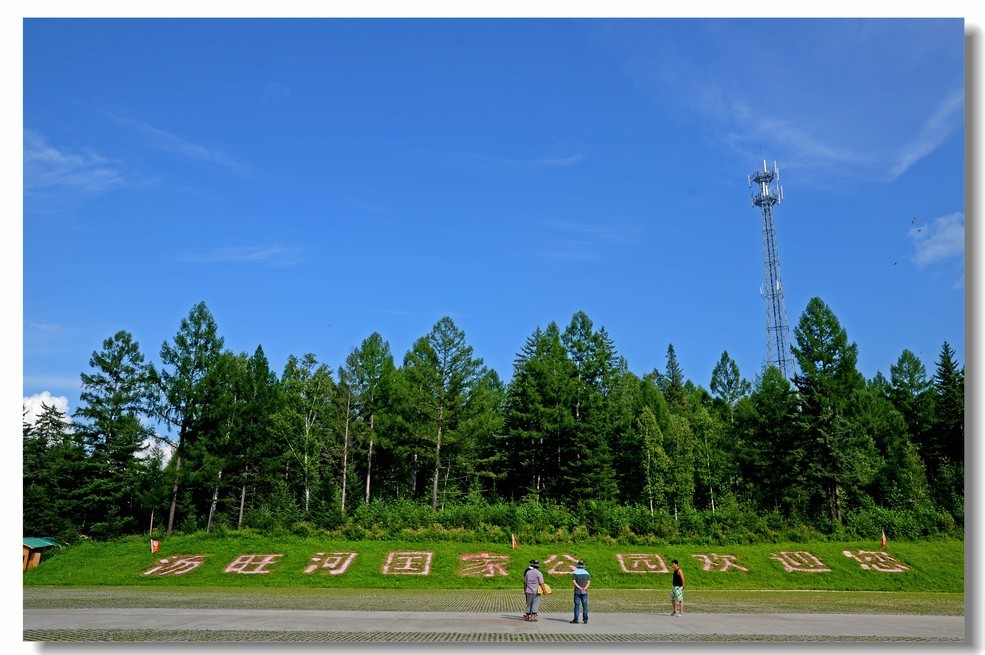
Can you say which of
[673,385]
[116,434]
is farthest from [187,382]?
[673,385]

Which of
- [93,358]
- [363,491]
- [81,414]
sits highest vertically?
[93,358]

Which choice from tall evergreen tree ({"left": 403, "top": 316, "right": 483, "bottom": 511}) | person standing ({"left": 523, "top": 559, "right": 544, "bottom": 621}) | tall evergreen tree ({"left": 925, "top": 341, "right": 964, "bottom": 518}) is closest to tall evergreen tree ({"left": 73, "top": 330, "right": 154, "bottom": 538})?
tall evergreen tree ({"left": 403, "top": 316, "right": 483, "bottom": 511})

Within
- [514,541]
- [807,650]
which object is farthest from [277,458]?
[807,650]

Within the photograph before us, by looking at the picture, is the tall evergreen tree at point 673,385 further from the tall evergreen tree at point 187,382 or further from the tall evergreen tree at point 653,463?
the tall evergreen tree at point 187,382

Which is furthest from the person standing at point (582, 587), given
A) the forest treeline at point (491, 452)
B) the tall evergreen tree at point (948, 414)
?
the tall evergreen tree at point (948, 414)

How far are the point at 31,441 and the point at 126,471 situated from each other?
23070 millimetres

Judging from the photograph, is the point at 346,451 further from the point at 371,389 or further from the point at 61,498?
the point at 61,498

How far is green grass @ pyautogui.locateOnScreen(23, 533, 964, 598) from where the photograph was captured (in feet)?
92.2

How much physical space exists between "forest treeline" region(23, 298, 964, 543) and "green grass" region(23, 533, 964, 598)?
2153 millimetres

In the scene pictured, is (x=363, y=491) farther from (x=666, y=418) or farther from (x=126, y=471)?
(x=666, y=418)

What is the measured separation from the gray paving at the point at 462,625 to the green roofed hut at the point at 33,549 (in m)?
16.5

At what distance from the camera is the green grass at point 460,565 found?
2811 cm

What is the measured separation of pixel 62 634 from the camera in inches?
553

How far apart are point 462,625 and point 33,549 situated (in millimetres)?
28639
